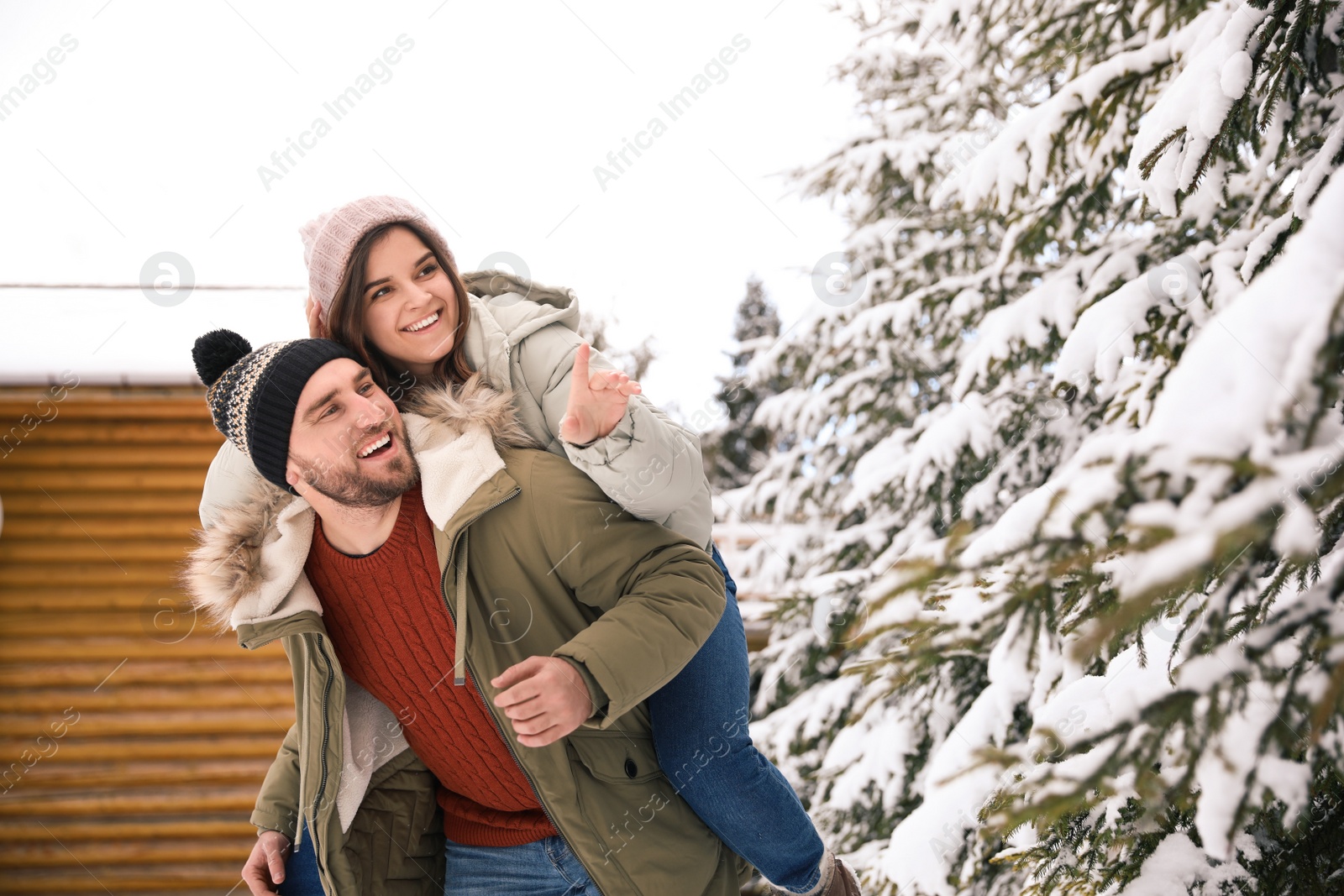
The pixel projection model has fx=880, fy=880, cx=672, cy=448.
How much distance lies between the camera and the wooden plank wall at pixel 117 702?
486 centimetres

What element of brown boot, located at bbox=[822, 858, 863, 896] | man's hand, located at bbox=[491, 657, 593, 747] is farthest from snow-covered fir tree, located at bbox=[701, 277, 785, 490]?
man's hand, located at bbox=[491, 657, 593, 747]

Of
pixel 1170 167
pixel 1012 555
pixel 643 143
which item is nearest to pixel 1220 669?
pixel 1012 555

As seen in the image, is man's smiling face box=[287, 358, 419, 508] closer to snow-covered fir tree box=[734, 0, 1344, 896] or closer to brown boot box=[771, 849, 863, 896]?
snow-covered fir tree box=[734, 0, 1344, 896]

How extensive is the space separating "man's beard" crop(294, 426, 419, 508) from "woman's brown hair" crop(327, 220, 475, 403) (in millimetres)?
220

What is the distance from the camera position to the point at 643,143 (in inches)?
152

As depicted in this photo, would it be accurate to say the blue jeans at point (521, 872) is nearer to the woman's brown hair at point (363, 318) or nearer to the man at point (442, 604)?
the man at point (442, 604)

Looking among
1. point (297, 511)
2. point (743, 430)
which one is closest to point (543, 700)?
point (297, 511)

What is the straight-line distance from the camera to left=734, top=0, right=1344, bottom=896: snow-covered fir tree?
0.65 metres

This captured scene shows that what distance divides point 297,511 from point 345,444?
21 cm

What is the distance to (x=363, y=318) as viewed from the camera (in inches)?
72.2

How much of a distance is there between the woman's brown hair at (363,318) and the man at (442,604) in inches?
5.0

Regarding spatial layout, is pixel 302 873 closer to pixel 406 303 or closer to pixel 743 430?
pixel 406 303

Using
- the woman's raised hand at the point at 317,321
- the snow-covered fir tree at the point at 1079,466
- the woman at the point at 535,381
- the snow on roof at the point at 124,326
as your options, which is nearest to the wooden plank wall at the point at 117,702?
the snow on roof at the point at 124,326

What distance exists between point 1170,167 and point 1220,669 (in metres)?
1.02
